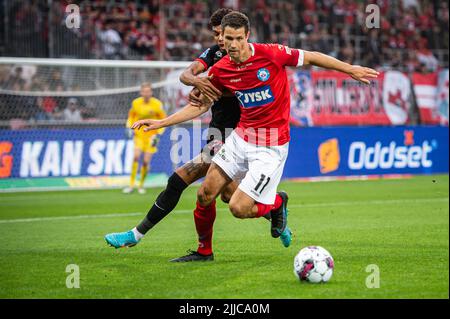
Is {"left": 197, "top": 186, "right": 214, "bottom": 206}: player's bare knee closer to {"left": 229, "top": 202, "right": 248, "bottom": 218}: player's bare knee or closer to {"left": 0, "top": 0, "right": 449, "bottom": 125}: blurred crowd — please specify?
{"left": 229, "top": 202, "right": 248, "bottom": 218}: player's bare knee

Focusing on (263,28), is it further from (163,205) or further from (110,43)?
(163,205)

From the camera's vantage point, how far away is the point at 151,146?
1667cm

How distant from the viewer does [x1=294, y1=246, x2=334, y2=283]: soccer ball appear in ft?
21.5

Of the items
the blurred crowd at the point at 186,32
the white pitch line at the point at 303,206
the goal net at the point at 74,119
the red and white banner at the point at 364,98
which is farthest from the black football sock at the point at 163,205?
the red and white banner at the point at 364,98

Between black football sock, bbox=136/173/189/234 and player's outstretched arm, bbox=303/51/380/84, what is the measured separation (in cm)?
180

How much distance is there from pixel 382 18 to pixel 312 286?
75.1 ft

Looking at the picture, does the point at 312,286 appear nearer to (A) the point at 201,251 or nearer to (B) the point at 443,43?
(A) the point at 201,251

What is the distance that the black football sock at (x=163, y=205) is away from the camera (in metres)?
7.95

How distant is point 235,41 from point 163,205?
6.06 ft

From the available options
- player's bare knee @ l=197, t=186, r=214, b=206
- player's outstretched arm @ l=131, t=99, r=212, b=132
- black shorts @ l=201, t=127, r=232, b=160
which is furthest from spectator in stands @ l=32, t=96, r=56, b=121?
player's bare knee @ l=197, t=186, r=214, b=206

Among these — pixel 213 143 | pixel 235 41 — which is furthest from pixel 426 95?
pixel 235 41

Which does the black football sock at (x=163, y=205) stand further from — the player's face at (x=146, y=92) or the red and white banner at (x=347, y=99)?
the red and white banner at (x=347, y=99)

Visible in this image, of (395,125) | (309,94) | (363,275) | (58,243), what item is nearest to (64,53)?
(309,94)

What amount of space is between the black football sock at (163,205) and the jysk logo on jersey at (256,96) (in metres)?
1.08
